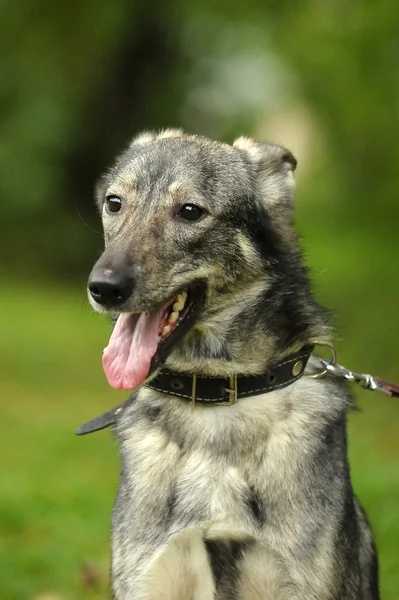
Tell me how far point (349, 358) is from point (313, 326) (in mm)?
7288

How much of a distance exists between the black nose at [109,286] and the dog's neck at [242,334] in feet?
1.35

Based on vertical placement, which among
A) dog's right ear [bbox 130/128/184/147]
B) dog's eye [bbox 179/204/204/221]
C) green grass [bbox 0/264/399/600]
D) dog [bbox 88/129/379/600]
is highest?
dog's right ear [bbox 130/128/184/147]

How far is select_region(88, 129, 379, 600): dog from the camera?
10.8 ft

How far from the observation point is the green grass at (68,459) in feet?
17.9

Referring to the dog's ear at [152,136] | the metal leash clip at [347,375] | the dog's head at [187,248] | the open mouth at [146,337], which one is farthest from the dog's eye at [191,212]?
the metal leash clip at [347,375]

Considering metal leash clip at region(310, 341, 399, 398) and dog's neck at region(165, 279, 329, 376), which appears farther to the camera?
metal leash clip at region(310, 341, 399, 398)

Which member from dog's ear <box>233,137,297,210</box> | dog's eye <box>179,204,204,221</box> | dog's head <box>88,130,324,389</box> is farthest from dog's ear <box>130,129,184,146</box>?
dog's eye <box>179,204,204,221</box>

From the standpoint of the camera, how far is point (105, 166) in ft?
55.4

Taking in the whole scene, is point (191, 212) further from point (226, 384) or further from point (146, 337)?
point (226, 384)

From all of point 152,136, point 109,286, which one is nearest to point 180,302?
point 109,286

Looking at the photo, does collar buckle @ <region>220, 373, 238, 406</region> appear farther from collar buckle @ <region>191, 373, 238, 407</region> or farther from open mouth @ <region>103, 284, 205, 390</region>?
open mouth @ <region>103, 284, 205, 390</region>

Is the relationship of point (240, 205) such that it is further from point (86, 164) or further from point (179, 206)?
point (86, 164)

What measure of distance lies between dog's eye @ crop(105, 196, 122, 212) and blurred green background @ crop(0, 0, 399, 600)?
0.45 meters

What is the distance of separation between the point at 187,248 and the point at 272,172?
2.00 ft
